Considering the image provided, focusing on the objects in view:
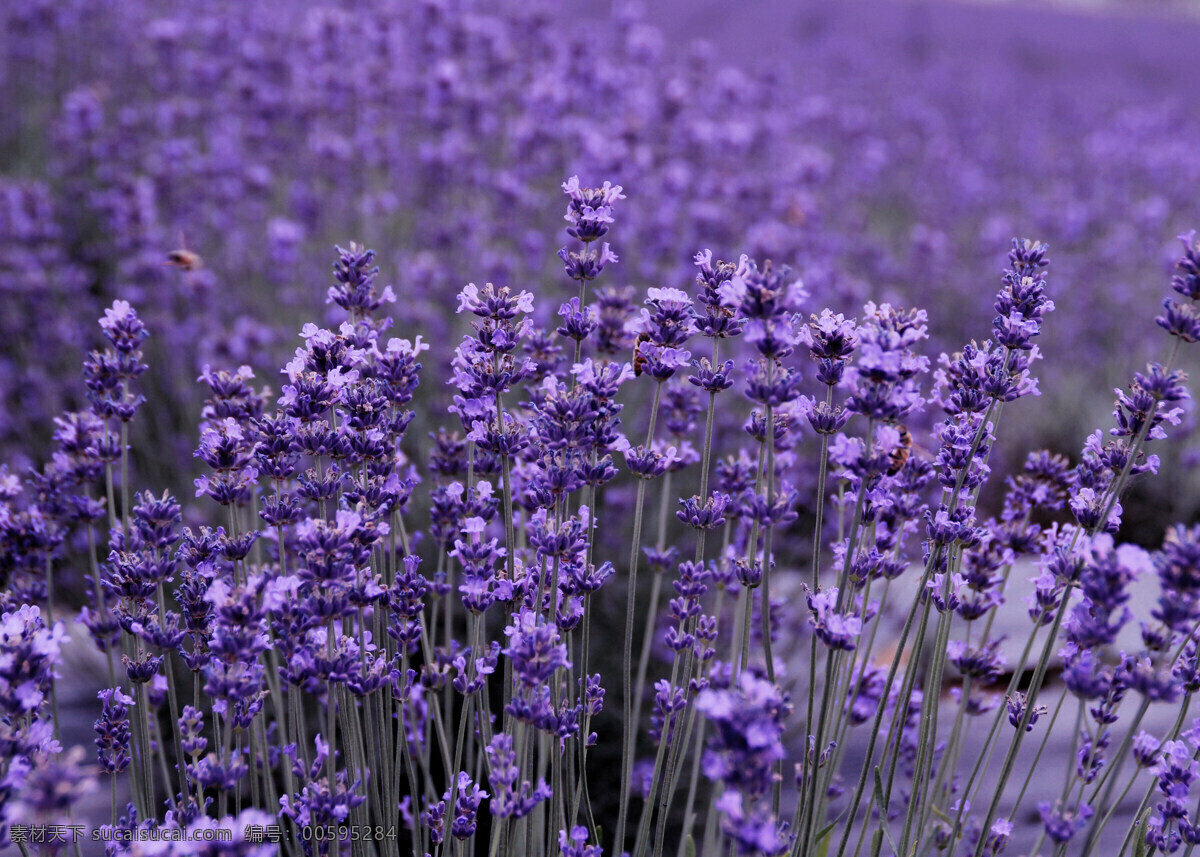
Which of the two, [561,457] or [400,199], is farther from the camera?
[400,199]

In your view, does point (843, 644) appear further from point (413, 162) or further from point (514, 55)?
point (413, 162)

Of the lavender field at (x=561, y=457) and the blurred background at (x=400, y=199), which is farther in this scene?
the blurred background at (x=400, y=199)

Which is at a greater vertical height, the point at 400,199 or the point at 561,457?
the point at 400,199

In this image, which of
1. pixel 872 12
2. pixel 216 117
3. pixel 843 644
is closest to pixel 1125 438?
pixel 843 644

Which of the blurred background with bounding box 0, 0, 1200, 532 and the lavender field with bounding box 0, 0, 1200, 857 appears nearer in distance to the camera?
the lavender field with bounding box 0, 0, 1200, 857
